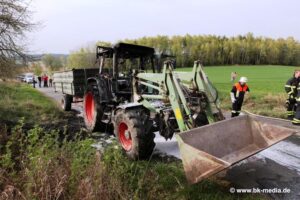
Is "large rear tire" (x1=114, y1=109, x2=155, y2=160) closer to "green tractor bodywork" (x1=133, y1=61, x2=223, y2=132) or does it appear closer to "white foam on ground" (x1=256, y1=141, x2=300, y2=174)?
"green tractor bodywork" (x1=133, y1=61, x2=223, y2=132)

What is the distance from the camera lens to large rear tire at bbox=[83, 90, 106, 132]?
833cm

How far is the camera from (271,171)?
216 inches

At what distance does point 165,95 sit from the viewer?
20.1ft

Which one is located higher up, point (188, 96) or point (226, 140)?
point (188, 96)

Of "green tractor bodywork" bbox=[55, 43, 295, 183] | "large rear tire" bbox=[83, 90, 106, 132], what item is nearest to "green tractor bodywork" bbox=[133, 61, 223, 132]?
"green tractor bodywork" bbox=[55, 43, 295, 183]

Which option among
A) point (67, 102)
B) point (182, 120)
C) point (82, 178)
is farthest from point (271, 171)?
point (67, 102)

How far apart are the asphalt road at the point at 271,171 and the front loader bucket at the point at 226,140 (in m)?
0.39

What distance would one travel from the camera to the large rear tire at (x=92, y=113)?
8328 millimetres

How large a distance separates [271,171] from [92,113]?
5527mm

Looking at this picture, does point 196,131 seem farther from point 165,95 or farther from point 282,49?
point 282,49

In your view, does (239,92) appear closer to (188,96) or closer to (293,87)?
(293,87)

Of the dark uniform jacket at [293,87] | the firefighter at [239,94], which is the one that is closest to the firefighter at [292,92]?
the dark uniform jacket at [293,87]

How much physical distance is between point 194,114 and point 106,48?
3.27m

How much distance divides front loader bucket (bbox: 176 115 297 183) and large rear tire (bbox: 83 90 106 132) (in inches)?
157
